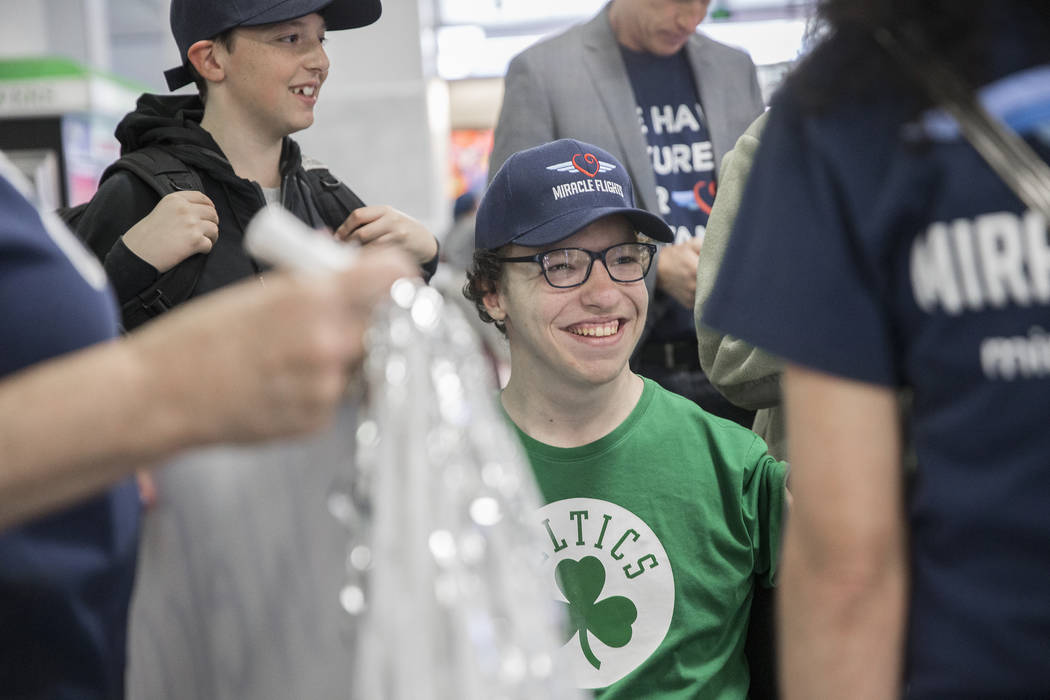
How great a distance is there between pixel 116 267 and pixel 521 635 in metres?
1.29

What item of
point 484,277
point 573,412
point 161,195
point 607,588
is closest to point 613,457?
point 573,412

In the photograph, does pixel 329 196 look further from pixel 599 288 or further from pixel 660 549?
pixel 660 549

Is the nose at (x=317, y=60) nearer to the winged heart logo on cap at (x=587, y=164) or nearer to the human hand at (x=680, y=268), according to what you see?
the winged heart logo on cap at (x=587, y=164)

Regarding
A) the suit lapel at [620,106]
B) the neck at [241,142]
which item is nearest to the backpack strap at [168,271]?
the neck at [241,142]

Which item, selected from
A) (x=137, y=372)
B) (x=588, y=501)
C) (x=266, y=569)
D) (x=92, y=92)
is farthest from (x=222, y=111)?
(x=92, y=92)

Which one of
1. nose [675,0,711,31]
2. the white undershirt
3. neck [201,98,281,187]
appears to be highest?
nose [675,0,711,31]

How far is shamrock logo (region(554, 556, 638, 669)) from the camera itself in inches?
61.9

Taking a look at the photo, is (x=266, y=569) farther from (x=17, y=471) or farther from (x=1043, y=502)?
(x=1043, y=502)

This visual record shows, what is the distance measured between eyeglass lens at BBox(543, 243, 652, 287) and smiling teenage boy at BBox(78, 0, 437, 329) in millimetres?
301

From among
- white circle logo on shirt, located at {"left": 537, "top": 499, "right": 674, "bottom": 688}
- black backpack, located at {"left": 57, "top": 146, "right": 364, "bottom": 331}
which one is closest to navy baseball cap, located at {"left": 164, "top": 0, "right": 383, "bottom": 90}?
black backpack, located at {"left": 57, "top": 146, "right": 364, "bottom": 331}

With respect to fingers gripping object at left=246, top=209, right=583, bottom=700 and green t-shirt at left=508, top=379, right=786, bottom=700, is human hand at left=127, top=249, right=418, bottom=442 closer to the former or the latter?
fingers gripping object at left=246, top=209, right=583, bottom=700

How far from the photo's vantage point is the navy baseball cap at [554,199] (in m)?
1.80

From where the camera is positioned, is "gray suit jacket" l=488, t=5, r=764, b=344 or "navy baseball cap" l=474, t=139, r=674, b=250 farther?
"gray suit jacket" l=488, t=5, r=764, b=344

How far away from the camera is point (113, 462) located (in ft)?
2.15
